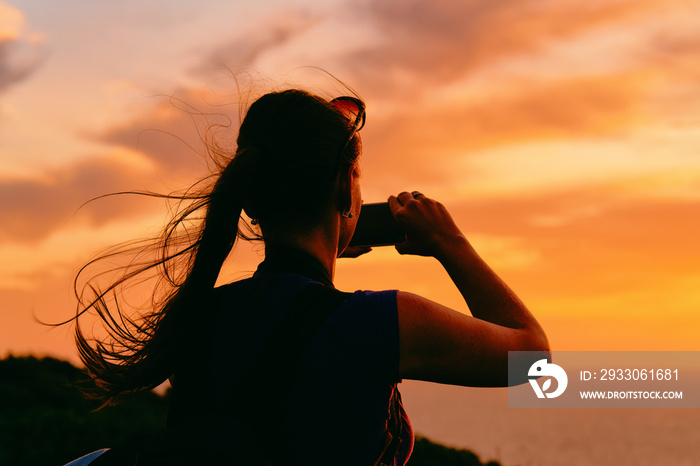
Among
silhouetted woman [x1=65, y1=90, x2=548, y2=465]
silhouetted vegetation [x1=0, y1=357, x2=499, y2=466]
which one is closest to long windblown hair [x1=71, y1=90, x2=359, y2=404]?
silhouetted woman [x1=65, y1=90, x2=548, y2=465]

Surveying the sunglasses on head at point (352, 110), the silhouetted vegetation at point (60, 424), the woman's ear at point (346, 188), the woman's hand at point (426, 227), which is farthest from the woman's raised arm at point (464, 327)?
the silhouetted vegetation at point (60, 424)

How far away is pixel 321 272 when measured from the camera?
223 centimetres

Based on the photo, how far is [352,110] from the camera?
8.34ft

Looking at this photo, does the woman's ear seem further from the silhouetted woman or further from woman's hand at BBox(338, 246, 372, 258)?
woman's hand at BBox(338, 246, 372, 258)

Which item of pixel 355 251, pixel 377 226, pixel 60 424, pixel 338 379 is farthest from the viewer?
pixel 60 424

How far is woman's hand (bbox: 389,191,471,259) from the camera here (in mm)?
2377

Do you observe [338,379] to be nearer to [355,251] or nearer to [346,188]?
[346,188]

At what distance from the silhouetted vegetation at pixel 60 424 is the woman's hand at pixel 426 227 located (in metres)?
5.64

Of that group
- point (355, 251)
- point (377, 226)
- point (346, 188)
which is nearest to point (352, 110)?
point (346, 188)

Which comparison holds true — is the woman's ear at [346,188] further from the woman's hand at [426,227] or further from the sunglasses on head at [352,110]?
the woman's hand at [426,227]

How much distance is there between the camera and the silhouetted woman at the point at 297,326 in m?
1.84

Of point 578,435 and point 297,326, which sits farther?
point 578,435

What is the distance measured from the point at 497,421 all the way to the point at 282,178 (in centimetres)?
6264

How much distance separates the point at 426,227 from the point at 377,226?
0.43 metres
